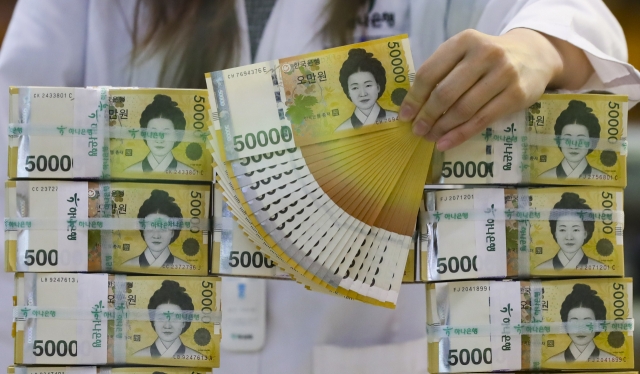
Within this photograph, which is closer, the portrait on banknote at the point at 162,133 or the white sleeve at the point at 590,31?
the portrait on banknote at the point at 162,133

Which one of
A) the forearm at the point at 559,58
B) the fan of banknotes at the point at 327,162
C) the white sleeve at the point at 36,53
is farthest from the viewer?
the white sleeve at the point at 36,53

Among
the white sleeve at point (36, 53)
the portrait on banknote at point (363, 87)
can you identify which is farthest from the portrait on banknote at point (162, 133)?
the white sleeve at point (36, 53)

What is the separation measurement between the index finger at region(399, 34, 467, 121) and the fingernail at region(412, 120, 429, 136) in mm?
13

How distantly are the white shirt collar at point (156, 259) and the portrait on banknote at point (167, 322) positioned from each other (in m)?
0.03

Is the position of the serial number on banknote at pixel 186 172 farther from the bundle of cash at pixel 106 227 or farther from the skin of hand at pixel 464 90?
the skin of hand at pixel 464 90

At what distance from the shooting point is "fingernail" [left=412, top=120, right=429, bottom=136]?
0.80 m

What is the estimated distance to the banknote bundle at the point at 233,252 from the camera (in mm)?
815

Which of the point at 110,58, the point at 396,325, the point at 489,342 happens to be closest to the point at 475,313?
the point at 489,342

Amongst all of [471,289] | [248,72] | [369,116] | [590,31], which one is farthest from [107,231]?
[590,31]

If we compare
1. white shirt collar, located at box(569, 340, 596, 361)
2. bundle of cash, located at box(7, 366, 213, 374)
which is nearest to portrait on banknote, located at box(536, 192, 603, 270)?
white shirt collar, located at box(569, 340, 596, 361)

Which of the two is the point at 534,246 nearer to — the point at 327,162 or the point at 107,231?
the point at 327,162

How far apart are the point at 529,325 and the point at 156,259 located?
0.53 metres

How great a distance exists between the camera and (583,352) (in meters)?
0.84

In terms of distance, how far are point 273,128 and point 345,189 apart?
13cm
